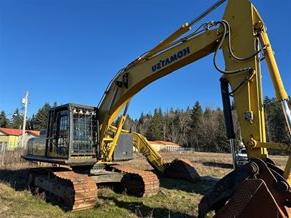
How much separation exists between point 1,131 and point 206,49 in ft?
212

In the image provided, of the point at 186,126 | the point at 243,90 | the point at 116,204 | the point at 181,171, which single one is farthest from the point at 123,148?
the point at 186,126

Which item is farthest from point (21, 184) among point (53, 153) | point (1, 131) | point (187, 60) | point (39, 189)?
point (1, 131)

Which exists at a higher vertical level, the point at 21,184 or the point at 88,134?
the point at 88,134

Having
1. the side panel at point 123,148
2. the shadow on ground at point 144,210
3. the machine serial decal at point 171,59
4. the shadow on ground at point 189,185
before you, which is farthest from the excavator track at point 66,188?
the shadow on ground at point 189,185

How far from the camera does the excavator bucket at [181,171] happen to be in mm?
14812

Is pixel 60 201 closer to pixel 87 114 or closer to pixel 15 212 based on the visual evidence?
pixel 15 212

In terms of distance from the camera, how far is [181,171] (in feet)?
50.0

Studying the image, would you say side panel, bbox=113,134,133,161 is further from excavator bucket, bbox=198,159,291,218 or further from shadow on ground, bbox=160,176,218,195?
excavator bucket, bbox=198,159,291,218

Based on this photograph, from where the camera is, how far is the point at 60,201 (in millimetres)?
10180

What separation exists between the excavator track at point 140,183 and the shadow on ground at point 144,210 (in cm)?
97

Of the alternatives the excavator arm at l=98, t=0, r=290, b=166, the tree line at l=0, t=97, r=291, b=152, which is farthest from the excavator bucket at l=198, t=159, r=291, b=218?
the tree line at l=0, t=97, r=291, b=152

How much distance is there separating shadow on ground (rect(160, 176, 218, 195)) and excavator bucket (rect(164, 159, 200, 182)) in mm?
239

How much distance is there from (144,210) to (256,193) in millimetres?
4461

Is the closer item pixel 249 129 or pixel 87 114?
pixel 249 129
